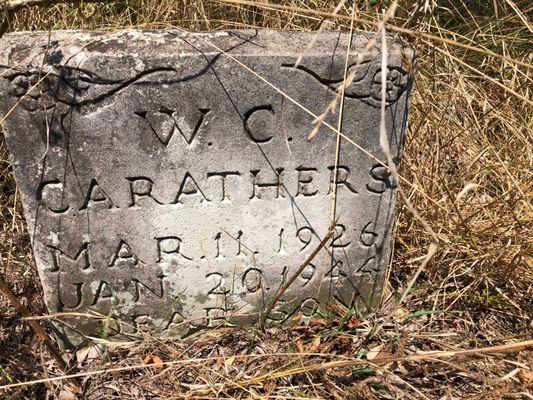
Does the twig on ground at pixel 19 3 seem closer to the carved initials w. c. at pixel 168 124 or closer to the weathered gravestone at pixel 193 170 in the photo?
the weathered gravestone at pixel 193 170

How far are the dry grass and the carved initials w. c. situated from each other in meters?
0.44

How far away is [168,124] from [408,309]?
132 centimetres

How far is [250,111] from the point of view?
5.29 ft

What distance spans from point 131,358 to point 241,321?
0.46 meters

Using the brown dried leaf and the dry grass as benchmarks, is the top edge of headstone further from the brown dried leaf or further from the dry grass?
the brown dried leaf

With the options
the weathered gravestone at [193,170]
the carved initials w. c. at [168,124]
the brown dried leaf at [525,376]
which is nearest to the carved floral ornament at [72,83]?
the weathered gravestone at [193,170]

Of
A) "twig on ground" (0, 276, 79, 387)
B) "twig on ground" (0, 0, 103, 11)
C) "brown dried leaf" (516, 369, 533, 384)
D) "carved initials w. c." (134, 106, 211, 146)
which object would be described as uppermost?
"twig on ground" (0, 0, 103, 11)

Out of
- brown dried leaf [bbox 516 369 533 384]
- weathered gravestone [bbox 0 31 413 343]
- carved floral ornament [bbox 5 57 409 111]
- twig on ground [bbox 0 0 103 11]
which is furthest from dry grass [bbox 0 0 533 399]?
twig on ground [bbox 0 0 103 11]

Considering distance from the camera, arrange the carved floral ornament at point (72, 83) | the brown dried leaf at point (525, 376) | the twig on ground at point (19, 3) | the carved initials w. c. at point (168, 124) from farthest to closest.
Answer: the twig on ground at point (19, 3)
the brown dried leaf at point (525, 376)
the carved initials w. c. at point (168, 124)
the carved floral ornament at point (72, 83)

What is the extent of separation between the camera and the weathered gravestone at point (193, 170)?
150cm

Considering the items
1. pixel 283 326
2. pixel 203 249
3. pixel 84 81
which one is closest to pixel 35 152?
pixel 84 81

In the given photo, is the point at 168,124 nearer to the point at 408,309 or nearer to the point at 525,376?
the point at 408,309

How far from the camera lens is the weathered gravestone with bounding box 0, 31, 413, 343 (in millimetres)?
1504

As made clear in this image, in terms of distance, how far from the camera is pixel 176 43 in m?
1.51
